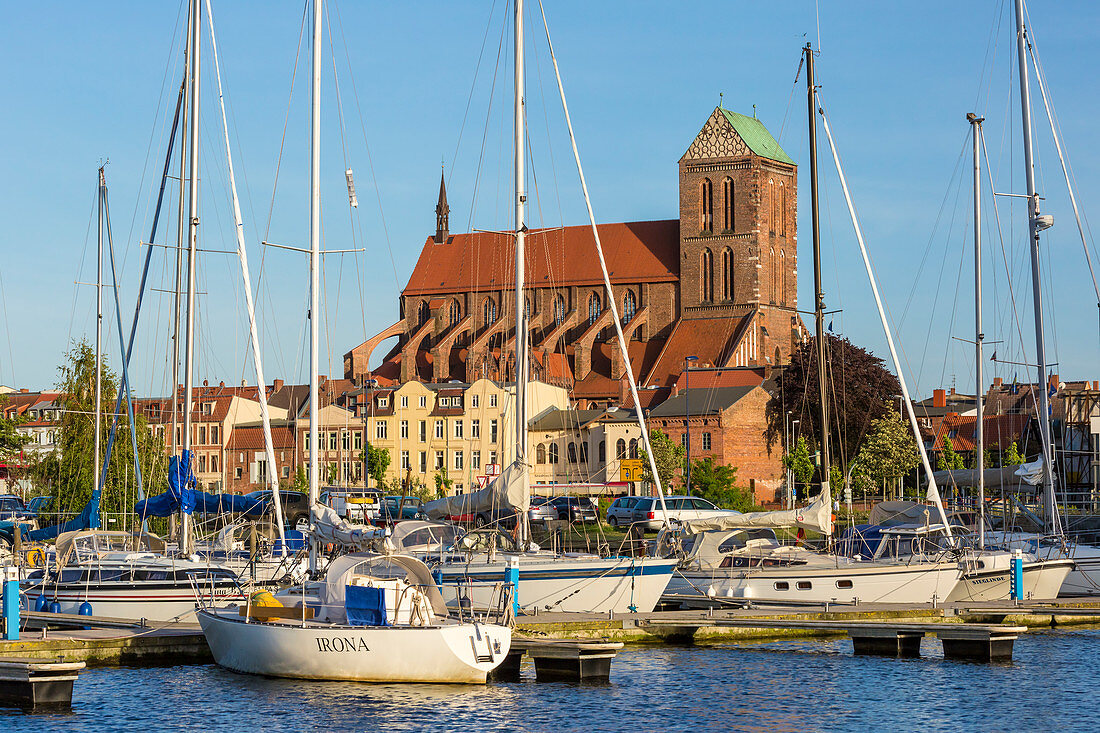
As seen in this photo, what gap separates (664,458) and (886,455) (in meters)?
11.6

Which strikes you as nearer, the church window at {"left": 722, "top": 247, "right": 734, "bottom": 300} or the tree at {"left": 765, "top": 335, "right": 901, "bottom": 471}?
the tree at {"left": 765, "top": 335, "right": 901, "bottom": 471}

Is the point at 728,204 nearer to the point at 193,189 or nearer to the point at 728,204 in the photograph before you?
the point at 728,204

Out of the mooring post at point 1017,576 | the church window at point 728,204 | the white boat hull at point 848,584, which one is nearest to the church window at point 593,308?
the church window at point 728,204

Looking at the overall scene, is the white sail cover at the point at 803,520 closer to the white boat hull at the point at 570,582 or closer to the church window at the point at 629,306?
the white boat hull at the point at 570,582

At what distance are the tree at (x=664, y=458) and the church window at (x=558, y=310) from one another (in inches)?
1431

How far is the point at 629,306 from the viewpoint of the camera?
11994cm

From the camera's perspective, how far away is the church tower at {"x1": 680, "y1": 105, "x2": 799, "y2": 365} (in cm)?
11306

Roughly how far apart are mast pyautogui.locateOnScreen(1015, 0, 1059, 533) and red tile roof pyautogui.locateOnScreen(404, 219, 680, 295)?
7552 cm

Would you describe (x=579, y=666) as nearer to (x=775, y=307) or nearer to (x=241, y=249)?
(x=241, y=249)

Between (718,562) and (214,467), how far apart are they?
79479 millimetres

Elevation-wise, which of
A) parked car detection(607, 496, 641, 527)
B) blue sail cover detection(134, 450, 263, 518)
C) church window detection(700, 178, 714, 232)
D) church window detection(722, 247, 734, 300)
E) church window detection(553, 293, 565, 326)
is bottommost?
parked car detection(607, 496, 641, 527)

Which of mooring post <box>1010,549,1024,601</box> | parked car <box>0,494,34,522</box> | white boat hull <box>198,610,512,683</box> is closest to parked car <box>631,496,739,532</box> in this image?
mooring post <box>1010,549,1024,601</box>

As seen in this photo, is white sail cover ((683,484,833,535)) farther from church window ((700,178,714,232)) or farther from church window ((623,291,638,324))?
church window ((623,291,638,324))

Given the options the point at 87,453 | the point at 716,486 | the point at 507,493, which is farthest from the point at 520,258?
the point at 716,486
